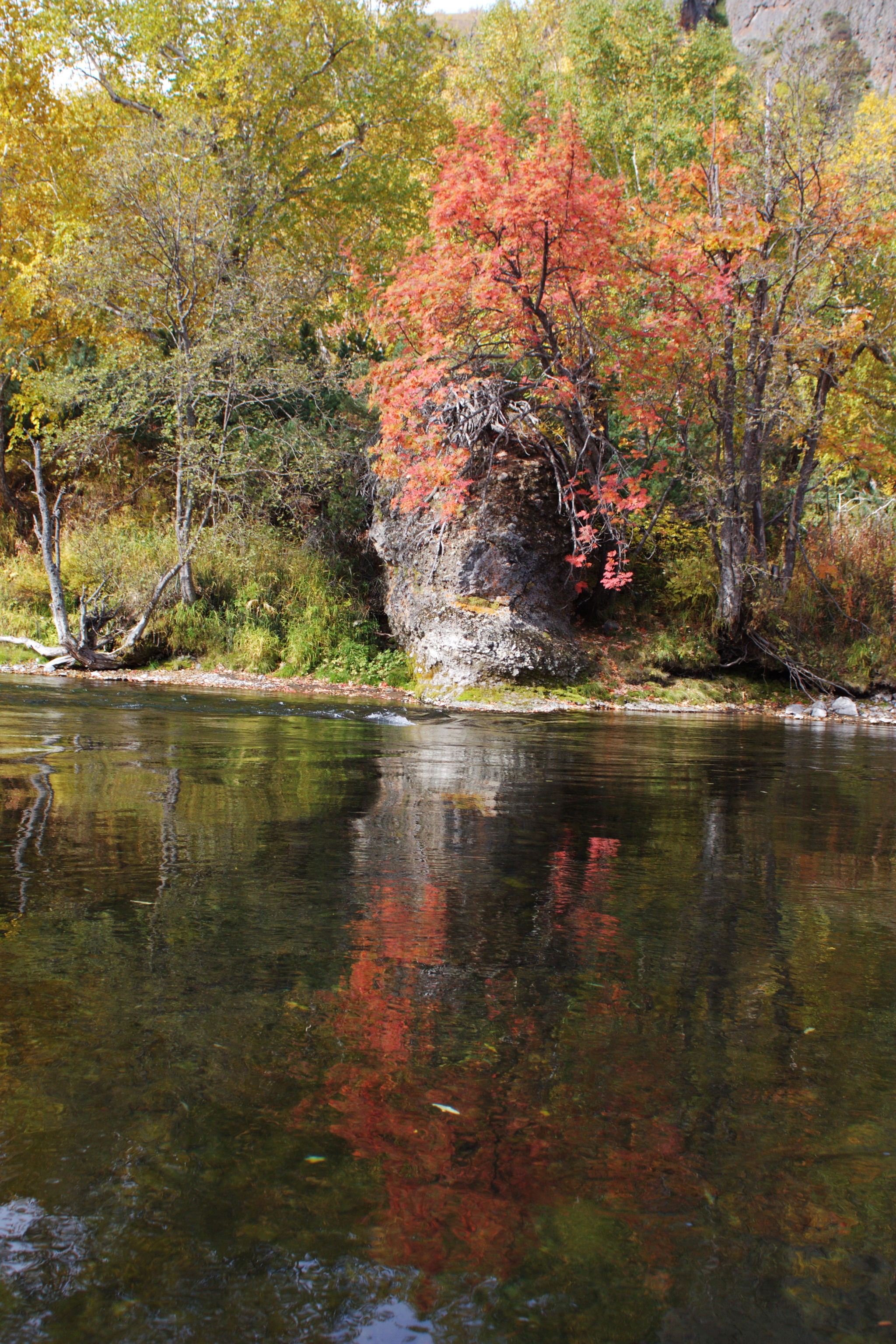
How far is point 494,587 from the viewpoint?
14898 mm

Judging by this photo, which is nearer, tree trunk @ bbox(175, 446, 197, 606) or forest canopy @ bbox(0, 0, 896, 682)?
forest canopy @ bbox(0, 0, 896, 682)

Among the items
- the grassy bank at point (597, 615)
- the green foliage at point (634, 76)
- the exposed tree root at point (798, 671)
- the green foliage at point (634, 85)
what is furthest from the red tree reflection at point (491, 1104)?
the green foliage at point (634, 76)

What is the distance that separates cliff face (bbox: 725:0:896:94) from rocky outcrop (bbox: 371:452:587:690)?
45.3m

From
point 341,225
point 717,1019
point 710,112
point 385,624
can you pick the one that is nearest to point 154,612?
point 385,624

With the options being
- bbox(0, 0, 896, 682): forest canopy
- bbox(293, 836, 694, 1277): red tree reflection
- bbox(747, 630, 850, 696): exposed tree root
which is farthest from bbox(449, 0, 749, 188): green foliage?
bbox(293, 836, 694, 1277): red tree reflection

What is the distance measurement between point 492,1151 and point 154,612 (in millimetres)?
15882

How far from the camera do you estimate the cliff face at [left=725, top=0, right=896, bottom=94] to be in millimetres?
50875

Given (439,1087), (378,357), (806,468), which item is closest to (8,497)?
(378,357)

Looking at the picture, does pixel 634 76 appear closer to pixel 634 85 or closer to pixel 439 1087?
pixel 634 85

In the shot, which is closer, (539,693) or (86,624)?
(539,693)

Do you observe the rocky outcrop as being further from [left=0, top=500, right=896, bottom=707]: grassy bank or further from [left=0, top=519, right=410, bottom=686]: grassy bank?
[left=0, top=519, right=410, bottom=686]: grassy bank

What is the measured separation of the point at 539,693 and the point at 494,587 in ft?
6.30

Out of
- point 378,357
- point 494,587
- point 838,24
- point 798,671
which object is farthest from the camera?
point 838,24

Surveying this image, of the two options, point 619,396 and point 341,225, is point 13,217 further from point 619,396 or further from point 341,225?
point 619,396
